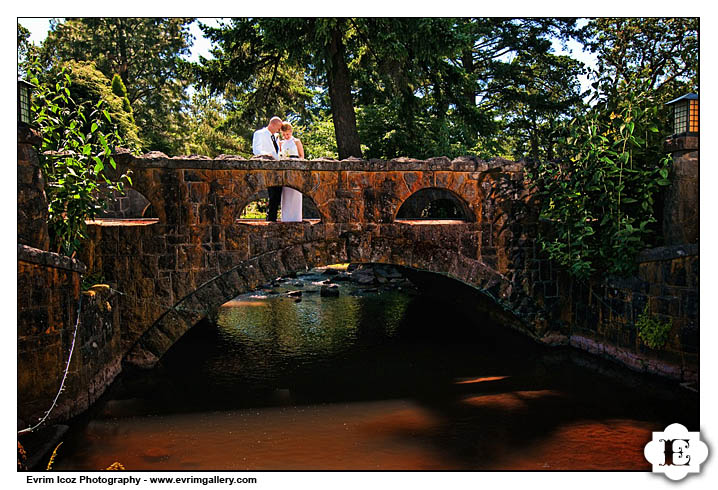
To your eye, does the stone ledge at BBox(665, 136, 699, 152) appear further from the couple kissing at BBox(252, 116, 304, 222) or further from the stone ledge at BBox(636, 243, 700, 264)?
the couple kissing at BBox(252, 116, 304, 222)

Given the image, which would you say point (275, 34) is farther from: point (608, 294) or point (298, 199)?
point (608, 294)

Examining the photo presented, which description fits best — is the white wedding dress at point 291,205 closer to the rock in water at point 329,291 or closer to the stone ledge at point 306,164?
the stone ledge at point 306,164

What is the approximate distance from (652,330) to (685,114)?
2538 millimetres

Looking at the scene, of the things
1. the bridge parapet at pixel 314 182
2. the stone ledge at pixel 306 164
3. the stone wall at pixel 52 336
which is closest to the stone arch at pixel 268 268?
the bridge parapet at pixel 314 182

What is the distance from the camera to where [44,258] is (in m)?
5.10

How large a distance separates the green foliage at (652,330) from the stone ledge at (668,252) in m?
0.61

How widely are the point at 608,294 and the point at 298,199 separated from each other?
430 centimetres

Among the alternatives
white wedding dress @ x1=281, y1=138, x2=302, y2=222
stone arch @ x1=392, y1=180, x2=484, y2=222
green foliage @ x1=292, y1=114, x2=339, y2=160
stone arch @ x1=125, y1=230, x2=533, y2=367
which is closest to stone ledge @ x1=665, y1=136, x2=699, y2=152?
stone arch @ x1=392, y1=180, x2=484, y2=222

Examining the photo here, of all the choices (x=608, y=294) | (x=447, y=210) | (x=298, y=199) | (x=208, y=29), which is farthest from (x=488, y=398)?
(x=208, y=29)

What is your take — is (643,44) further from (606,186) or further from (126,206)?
(126,206)

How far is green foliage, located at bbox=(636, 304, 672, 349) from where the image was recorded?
6.71m

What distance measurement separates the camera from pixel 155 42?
1952 cm

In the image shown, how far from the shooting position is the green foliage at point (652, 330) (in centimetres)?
671

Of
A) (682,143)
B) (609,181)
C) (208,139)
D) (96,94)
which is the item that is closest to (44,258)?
(609,181)
